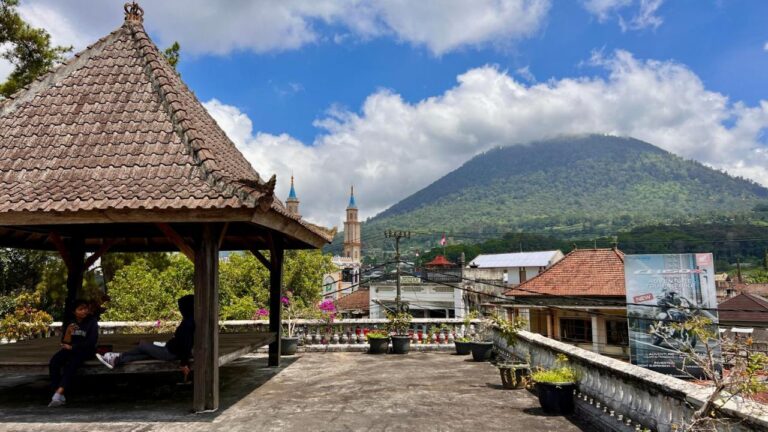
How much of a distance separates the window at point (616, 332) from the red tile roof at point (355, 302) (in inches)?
1003

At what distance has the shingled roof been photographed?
20.6ft

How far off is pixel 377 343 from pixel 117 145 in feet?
24.1

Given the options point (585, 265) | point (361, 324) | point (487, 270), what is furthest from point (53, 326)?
point (487, 270)

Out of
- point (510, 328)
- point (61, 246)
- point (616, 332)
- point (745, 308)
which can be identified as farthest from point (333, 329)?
point (745, 308)

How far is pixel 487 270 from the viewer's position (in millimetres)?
54625

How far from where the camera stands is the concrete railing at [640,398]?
386 cm

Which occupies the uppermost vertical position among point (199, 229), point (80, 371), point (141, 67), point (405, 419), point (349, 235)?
point (349, 235)

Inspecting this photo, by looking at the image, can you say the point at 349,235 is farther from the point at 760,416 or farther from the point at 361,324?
the point at 760,416

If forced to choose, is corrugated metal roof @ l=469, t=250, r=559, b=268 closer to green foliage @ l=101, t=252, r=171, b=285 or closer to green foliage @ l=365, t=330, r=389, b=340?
green foliage @ l=101, t=252, r=171, b=285

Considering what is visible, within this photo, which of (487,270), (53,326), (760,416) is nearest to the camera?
(760,416)

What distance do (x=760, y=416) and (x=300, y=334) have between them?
10784 mm

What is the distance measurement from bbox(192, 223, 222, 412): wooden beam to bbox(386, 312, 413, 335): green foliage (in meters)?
6.72

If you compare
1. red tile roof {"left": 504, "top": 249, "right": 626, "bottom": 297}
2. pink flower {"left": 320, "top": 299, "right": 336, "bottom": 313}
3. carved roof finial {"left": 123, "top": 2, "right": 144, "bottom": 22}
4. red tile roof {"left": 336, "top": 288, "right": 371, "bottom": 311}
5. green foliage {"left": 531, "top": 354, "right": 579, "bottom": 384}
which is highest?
carved roof finial {"left": 123, "top": 2, "right": 144, "bottom": 22}

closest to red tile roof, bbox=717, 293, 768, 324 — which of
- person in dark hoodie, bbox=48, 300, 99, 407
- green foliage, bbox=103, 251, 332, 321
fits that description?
green foliage, bbox=103, 251, 332, 321
